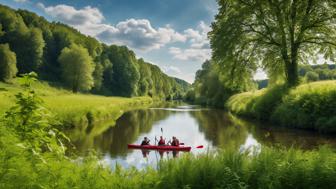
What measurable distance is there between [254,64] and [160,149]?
15.0 m

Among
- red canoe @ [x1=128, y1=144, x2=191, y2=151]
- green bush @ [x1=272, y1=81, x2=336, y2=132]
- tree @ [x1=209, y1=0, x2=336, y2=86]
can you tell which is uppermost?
tree @ [x1=209, y1=0, x2=336, y2=86]

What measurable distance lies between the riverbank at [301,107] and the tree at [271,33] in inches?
102

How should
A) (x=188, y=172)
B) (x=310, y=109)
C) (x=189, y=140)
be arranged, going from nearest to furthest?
(x=188, y=172)
(x=189, y=140)
(x=310, y=109)

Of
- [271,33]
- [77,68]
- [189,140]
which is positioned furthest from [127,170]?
[77,68]

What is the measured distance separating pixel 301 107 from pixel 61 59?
195 feet

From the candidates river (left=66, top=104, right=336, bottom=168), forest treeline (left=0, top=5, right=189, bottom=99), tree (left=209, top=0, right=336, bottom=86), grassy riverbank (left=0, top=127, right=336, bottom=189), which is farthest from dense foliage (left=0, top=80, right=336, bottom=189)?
forest treeline (left=0, top=5, right=189, bottom=99)

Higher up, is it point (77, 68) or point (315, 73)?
point (315, 73)

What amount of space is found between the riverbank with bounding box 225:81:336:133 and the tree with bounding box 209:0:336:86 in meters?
2.60

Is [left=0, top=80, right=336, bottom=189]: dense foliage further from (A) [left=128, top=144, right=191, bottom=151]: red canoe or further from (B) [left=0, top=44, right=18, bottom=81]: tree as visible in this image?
(B) [left=0, top=44, right=18, bottom=81]: tree

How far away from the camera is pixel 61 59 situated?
239 ft

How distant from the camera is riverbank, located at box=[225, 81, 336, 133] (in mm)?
22703

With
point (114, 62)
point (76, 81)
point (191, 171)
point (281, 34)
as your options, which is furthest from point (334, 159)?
point (114, 62)

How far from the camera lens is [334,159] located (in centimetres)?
764

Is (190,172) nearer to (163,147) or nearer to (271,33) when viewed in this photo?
(163,147)
